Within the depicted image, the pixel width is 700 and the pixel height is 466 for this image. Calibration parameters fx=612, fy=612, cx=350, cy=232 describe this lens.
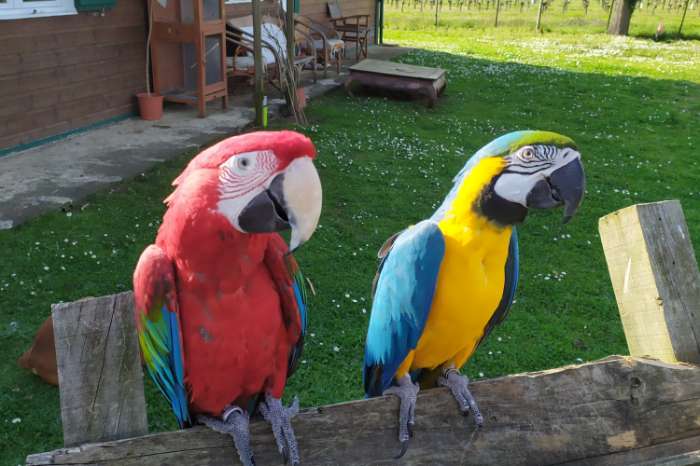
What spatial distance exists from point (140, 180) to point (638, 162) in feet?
16.9

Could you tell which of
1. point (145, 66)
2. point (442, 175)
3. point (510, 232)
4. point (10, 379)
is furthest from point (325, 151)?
point (510, 232)

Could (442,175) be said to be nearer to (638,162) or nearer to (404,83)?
(638,162)

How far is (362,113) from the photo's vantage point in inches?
323

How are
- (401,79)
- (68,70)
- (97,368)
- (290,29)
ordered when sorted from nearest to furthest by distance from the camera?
(97,368) → (68,70) → (290,29) → (401,79)

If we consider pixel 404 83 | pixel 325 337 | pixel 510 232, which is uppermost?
pixel 510 232

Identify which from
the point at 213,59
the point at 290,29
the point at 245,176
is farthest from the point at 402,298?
the point at 213,59

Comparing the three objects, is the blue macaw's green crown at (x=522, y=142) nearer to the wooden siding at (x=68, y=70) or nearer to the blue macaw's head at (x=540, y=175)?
the blue macaw's head at (x=540, y=175)

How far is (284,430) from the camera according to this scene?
1578 mm

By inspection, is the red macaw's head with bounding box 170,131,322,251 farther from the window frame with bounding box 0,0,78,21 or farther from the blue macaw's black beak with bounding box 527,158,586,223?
the window frame with bounding box 0,0,78,21

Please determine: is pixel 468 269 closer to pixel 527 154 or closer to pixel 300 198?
pixel 527 154

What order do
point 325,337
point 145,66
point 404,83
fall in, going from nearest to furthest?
1. point 325,337
2. point 145,66
3. point 404,83

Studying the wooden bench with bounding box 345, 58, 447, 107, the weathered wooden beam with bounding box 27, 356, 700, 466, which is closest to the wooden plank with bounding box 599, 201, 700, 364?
the weathered wooden beam with bounding box 27, 356, 700, 466

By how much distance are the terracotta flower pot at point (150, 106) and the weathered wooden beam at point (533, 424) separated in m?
6.12

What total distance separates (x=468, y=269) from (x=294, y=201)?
679 mm
